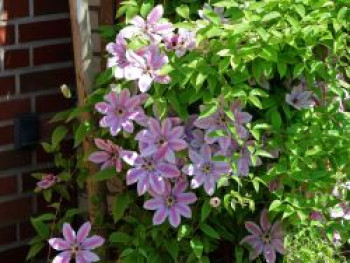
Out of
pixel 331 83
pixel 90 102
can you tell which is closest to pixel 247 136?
pixel 331 83

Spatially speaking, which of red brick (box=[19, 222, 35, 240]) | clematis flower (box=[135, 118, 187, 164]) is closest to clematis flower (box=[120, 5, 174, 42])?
clematis flower (box=[135, 118, 187, 164])

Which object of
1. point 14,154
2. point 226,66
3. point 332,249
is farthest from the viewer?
point 14,154

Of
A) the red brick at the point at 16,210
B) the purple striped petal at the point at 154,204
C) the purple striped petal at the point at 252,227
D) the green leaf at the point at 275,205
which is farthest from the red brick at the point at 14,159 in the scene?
the green leaf at the point at 275,205

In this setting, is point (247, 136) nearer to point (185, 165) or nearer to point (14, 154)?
point (185, 165)

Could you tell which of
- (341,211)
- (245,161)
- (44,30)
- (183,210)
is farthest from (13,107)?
(341,211)

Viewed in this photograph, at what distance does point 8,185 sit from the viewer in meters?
3.54

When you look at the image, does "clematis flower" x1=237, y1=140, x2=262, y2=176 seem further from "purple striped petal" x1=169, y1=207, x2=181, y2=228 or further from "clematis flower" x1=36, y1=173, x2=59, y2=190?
"clematis flower" x1=36, y1=173, x2=59, y2=190

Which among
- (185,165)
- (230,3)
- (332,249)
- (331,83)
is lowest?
(332,249)

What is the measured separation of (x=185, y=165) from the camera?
3105mm

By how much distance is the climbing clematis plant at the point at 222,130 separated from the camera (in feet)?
10.0

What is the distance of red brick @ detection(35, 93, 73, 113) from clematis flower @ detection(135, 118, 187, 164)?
25.3 inches

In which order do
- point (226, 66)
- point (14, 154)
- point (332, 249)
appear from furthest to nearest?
1. point (14, 154)
2. point (332, 249)
3. point (226, 66)

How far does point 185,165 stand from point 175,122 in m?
0.14

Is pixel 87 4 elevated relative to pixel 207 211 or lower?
elevated
